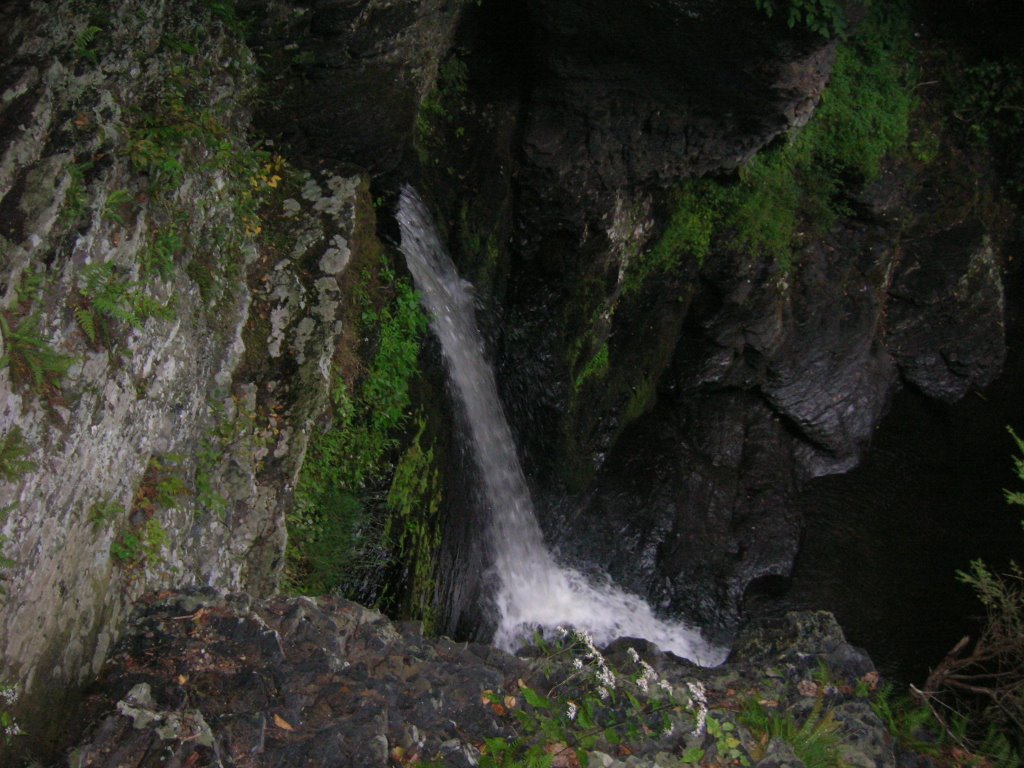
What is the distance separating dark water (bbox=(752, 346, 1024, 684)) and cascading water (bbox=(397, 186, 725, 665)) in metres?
1.43

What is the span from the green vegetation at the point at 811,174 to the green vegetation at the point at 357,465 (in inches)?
145

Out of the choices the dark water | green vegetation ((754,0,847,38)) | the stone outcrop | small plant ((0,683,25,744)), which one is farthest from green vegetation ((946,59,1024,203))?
small plant ((0,683,25,744))

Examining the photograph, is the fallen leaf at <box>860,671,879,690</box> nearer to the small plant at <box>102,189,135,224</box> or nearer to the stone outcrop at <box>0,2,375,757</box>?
the stone outcrop at <box>0,2,375,757</box>

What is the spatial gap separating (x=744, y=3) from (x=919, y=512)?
6.56 metres

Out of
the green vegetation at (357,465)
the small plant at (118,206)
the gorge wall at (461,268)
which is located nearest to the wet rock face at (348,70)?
the gorge wall at (461,268)

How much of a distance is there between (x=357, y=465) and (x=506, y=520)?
2.40 m

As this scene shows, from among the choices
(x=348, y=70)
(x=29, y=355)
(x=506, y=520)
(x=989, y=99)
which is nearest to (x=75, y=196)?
(x=29, y=355)

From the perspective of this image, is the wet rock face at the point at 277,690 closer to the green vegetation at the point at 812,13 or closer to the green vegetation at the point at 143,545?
the green vegetation at the point at 143,545

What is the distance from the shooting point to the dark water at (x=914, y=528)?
26.8 ft

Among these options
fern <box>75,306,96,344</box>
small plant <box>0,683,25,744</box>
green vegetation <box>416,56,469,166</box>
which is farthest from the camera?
green vegetation <box>416,56,469,166</box>

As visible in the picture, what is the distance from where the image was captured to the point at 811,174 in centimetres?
1012

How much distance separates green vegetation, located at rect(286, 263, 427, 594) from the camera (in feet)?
16.9

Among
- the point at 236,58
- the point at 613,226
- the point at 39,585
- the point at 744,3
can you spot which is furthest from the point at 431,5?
the point at 39,585

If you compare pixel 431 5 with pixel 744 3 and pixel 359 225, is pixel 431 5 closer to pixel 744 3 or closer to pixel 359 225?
pixel 359 225
